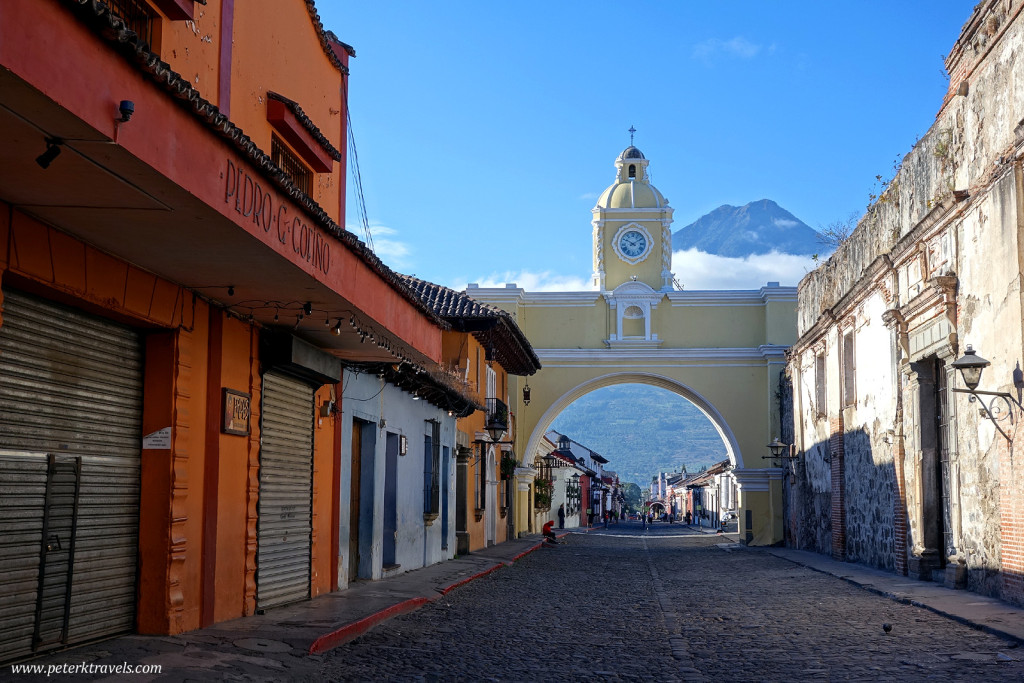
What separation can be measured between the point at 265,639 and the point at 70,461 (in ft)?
6.38

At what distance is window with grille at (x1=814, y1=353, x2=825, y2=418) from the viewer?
2277 centimetres

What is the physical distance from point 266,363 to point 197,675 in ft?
12.6

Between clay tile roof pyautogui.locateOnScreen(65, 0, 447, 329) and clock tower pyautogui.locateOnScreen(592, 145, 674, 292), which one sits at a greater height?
clock tower pyautogui.locateOnScreen(592, 145, 674, 292)

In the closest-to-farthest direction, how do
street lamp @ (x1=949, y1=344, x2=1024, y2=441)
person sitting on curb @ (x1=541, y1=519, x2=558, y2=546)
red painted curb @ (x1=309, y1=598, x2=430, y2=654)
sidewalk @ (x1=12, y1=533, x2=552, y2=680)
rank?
sidewalk @ (x1=12, y1=533, x2=552, y2=680), red painted curb @ (x1=309, y1=598, x2=430, y2=654), street lamp @ (x1=949, y1=344, x2=1024, y2=441), person sitting on curb @ (x1=541, y1=519, x2=558, y2=546)

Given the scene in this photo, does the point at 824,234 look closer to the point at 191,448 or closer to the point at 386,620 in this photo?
the point at 386,620

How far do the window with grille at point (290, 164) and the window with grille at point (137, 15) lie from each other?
2.63 m

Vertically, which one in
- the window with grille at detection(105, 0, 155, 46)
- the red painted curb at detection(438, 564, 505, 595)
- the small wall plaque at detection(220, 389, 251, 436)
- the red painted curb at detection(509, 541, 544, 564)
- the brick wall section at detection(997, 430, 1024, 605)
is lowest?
the red painted curb at detection(509, 541, 544, 564)

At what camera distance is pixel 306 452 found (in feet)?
35.9

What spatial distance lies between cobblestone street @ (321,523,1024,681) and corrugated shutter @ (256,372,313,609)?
3.94 feet

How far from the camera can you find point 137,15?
7012 millimetres

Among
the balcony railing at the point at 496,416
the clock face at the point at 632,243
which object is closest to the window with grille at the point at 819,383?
the balcony railing at the point at 496,416

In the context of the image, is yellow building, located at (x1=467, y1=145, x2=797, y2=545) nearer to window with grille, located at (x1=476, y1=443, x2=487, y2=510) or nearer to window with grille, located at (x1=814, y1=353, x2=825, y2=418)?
window with grille, located at (x1=476, y1=443, x2=487, y2=510)

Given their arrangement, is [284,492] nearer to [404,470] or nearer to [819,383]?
[404,470]

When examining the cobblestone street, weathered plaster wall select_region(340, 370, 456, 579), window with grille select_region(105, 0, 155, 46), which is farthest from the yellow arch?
window with grille select_region(105, 0, 155, 46)
